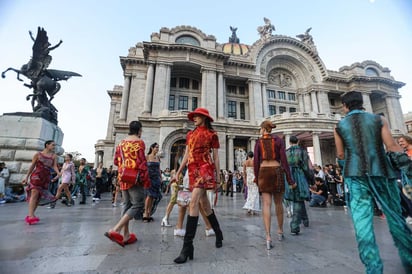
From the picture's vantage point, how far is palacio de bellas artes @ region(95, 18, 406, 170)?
19875 mm

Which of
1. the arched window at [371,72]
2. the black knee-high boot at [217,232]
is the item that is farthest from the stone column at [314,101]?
the black knee-high boot at [217,232]

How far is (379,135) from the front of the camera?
1.96 meters

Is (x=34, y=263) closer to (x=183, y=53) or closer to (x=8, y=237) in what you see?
(x=8, y=237)

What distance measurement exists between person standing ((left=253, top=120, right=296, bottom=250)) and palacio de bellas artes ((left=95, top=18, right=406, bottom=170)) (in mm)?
14270

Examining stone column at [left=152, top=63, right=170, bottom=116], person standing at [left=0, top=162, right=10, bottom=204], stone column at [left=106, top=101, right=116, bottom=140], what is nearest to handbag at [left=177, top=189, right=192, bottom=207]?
person standing at [left=0, top=162, right=10, bottom=204]

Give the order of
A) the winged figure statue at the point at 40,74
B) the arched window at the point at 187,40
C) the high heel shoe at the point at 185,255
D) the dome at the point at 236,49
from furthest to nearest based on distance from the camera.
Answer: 1. the dome at the point at 236,49
2. the arched window at the point at 187,40
3. the winged figure statue at the point at 40,74
4. the high heel shoe at the point at 185,255

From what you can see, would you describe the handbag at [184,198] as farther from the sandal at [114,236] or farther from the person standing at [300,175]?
the person standing at [300,175]

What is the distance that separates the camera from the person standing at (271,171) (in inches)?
121

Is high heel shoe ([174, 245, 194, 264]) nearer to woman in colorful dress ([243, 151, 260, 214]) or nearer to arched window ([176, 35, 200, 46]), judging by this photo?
woman in colorful dress ([243, 151, 260, 214])

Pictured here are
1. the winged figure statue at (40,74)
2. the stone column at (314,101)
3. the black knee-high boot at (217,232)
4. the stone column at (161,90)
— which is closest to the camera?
the black knee-high boot at (217,232)

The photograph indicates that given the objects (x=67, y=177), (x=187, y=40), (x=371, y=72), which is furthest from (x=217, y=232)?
(x=371, y=72)

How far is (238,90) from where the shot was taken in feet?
88.2

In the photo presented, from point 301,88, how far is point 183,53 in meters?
17.8

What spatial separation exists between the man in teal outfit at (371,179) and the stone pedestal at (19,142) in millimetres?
10265
